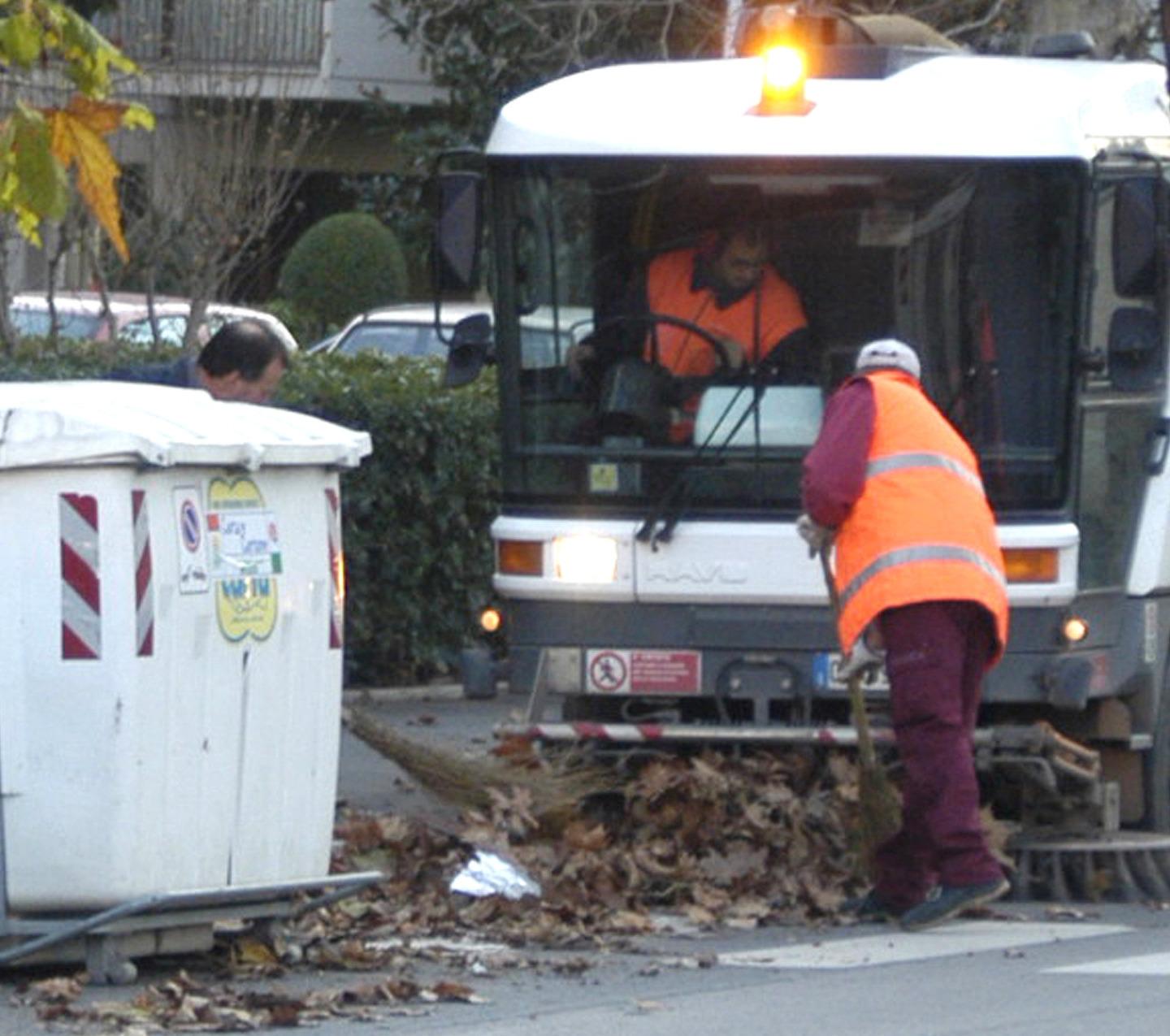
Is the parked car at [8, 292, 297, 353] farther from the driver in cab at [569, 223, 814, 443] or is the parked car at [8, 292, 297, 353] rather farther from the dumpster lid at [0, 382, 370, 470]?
the dumpster lid at [0, 382, 370, 470]

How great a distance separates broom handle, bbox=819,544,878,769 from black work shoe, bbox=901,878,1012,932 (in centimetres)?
50

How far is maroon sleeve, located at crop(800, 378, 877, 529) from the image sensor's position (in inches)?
372

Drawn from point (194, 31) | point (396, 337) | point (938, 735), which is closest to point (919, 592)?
point (938, 735)

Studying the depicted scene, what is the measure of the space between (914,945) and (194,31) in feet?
39.0

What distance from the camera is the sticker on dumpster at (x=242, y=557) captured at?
847 cm

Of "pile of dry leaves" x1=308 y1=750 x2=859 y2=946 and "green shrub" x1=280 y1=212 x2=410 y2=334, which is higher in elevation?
"green shrub" x1=280 y1=212 x2=410 y2=334

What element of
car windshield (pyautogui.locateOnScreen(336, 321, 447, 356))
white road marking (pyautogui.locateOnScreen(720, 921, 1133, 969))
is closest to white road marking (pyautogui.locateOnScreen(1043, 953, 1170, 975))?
white road marking (pyautogui.locateOnScreen(720, 921, 1133, 969))

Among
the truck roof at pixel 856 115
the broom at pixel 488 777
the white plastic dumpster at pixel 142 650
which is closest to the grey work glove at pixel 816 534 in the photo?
the broom at pixel 488 777

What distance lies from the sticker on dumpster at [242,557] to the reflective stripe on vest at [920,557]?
186cm

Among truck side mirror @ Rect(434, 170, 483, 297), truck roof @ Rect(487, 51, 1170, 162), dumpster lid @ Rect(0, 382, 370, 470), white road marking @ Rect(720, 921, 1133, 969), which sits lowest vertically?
white road marking @ Rect(720, 921, 1133, 969)

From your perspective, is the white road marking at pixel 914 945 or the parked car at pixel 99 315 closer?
the white road marking at pixel 914 945

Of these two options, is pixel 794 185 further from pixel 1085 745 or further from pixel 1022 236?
pixel 1085 745

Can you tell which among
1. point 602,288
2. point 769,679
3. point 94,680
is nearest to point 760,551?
point 769,679

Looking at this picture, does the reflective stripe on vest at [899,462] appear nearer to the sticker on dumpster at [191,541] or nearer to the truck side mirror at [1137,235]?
the truck side mirror at [1137,235]
